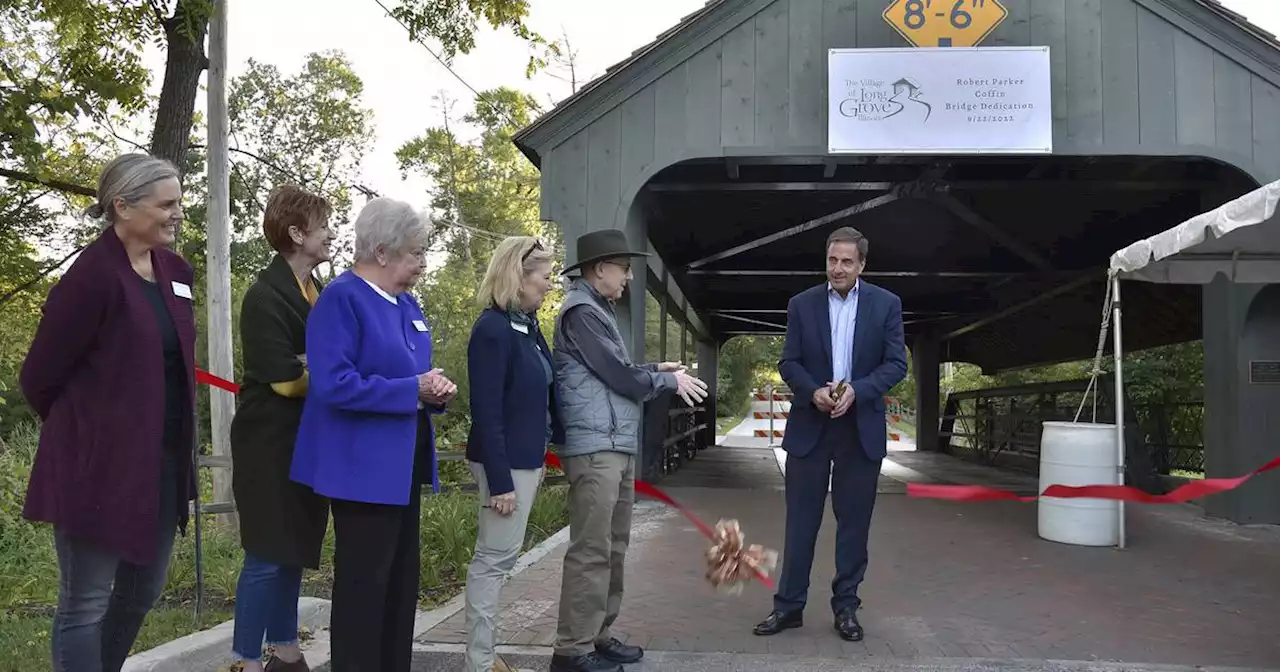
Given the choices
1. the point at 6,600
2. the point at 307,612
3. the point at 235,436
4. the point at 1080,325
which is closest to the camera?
the point at 235,436

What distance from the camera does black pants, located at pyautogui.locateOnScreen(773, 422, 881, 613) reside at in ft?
14.3

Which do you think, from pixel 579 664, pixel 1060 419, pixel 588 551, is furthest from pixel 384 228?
pixel 1060 419

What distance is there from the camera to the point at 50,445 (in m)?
2.55

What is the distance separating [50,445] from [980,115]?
732 cm

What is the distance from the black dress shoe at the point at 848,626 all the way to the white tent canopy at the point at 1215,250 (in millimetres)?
2745

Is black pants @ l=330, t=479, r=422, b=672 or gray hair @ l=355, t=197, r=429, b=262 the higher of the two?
gray hair @ l=355, t=197, r=429, b=262

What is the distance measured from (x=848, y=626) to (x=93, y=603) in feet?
9.98

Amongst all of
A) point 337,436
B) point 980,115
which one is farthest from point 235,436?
point 980,115

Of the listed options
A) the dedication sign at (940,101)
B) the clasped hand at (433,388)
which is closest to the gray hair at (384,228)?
the clasped hand at (433,388)

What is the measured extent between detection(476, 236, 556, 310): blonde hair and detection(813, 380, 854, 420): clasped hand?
1.48m

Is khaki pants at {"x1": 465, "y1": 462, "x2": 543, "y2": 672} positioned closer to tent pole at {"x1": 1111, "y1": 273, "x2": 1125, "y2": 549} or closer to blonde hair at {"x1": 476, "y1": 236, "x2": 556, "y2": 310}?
blonde hair at {"x1": 476, "y1": 236, "x2": 556, "y2": 310}

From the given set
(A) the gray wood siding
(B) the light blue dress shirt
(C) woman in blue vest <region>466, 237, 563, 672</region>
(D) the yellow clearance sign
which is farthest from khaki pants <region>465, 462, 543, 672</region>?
(D) the yellow clearance sign

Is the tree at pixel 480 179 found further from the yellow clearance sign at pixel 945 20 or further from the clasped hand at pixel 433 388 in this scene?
the clasped hand at pixel 433 388

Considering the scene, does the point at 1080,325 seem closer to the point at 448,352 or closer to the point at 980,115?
the point at 980,115
